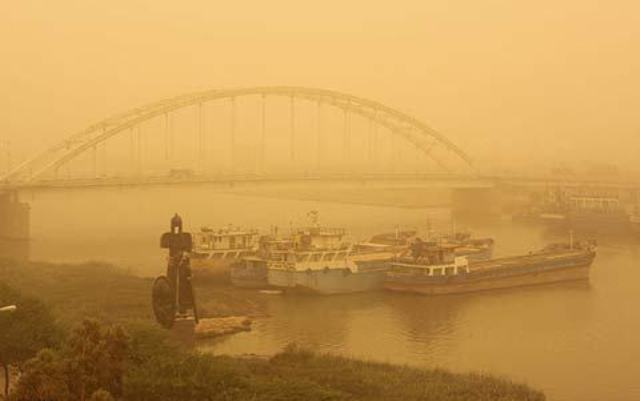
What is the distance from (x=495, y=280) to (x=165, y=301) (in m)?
15.6

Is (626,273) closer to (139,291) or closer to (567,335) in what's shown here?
(567,335)

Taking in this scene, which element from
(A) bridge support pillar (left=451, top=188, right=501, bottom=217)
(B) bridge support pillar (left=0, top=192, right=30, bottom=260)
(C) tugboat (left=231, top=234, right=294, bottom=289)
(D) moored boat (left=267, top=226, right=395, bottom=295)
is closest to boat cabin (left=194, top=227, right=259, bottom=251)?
(C) tugboat (left=231, top=234, right=294, bottom=289)

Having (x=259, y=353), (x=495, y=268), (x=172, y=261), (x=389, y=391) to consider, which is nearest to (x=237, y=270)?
(x=495, y=268)

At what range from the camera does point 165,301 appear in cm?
1556

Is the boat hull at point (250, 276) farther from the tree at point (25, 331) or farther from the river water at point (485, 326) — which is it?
the tree at point (25, 331)

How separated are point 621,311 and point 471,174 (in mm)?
38587

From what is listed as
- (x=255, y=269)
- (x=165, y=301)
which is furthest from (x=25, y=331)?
(x=255, y=269)

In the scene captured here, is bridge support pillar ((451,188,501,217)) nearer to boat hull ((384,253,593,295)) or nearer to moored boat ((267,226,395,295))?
boat hull ((384,253,593,295))

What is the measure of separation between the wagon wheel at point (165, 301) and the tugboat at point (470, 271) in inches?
495

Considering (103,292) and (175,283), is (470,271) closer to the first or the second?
(103,292)

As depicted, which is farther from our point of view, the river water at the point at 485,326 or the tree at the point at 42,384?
the river water at the point at 485,326

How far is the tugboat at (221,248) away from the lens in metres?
29.7

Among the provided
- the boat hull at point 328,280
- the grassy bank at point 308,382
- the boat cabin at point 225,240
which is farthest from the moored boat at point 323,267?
the grassy bank at point 308,382

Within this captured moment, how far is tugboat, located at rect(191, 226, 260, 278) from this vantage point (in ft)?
97.5
